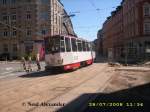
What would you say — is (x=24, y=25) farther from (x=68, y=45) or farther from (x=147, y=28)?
(x=68, y=45)

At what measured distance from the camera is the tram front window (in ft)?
89.3

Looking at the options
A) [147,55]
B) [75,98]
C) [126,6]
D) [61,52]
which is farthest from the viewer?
[126,6]

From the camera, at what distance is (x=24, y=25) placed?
2889 inches

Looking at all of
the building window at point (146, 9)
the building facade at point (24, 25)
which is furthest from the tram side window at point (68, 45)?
the building facade at point (24, 25)

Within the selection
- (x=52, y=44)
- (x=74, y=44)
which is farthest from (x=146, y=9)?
(x=52, y=44)

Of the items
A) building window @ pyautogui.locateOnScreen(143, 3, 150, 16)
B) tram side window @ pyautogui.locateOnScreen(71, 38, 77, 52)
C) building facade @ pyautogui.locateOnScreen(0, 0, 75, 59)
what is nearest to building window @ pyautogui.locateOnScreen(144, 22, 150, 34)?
building window @ pyautogui.locateOnScreen(143, 3, 150, 16)

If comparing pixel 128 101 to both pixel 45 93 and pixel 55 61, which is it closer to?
pixel 45 93

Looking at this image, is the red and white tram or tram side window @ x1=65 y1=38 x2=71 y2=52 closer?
the red and white tram

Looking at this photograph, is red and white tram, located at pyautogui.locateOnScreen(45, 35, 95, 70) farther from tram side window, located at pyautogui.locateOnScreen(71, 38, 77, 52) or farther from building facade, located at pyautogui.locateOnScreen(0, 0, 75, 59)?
building facade, located at pyautogui.locateOnScreen(0, 0, 75, 59)

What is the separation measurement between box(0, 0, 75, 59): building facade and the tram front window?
4395 centimetres

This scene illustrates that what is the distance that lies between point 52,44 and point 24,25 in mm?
47075

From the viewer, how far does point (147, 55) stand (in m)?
57.2

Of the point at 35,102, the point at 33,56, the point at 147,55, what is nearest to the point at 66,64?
the point at 35,102

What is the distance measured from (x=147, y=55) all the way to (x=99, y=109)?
47.3m
